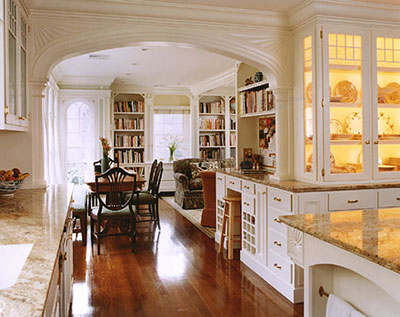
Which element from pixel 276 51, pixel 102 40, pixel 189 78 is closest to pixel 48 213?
pixel 102 40

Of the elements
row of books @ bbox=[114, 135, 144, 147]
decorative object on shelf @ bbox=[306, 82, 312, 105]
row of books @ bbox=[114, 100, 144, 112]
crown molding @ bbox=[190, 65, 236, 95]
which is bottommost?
row of books @ bbox=[114, 135, 144, 147]

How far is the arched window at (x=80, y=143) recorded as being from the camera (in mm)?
8633

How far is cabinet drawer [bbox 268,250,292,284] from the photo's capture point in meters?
3.39

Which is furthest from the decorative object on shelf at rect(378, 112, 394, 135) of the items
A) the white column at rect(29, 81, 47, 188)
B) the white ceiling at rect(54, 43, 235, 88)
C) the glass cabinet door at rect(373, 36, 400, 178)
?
the white column at rect(29, 81, 47, 188)

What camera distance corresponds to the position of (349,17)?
12.0ft

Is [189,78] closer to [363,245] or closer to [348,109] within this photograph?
[348,109]

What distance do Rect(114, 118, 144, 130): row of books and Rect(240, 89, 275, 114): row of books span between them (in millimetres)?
4871

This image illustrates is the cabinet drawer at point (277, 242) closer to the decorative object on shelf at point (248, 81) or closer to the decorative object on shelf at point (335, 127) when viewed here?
the decorative object on shelf at point (335, 127)

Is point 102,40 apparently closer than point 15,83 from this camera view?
No

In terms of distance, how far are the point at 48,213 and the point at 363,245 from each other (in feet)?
6.15

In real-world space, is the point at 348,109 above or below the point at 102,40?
below

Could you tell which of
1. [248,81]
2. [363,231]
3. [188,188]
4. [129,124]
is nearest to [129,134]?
[129,124]

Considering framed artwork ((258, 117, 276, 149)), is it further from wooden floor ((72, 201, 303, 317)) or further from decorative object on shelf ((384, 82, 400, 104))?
wooden floor ((72, 201, 303, 317))


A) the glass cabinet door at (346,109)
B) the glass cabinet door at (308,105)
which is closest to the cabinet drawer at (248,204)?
the glass cabinet door at (308,105)
